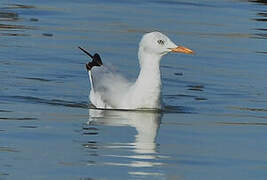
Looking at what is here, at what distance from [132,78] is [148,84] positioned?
107 centimetres

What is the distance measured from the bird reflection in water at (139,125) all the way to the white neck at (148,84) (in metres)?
0.13

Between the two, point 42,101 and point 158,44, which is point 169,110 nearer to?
point 158,44

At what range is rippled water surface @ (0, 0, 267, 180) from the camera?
10117 millimetres

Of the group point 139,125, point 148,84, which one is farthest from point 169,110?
point 139,125

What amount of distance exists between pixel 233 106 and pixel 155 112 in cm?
112

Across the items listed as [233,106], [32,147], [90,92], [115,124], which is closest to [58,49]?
[90,92]

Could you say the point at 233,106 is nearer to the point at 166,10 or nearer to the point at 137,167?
the point at 137,167

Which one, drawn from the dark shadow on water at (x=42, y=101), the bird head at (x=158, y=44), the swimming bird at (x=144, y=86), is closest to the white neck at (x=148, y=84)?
the swimming bird at (x=144, y=86)

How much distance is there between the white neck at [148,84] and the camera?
13438 millimetres

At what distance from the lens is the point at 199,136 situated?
11688 mm

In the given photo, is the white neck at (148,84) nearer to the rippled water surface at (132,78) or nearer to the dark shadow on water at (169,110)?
the dark shadow on water at (169,110)

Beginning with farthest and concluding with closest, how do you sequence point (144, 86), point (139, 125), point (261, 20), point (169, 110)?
point (261, 20) < point (169, 110) < point (144, 86) < point (139, 125)

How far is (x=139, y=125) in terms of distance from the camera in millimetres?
12445

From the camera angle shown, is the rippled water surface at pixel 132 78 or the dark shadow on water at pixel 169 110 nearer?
the rippled water surface at pixel 132 78
